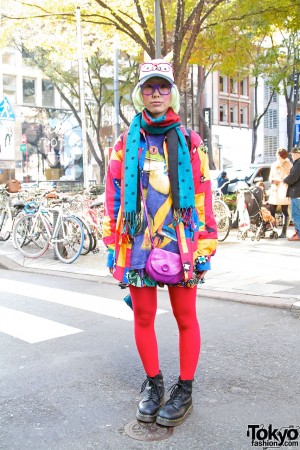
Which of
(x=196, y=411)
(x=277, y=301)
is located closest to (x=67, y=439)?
(x=196, y=411)

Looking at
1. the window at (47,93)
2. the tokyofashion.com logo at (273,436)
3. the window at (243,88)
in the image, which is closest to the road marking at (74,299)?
the tokyofashion.com logo at (273,436)

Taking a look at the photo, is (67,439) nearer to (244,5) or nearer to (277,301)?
(277,301)

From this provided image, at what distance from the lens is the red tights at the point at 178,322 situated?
3309 millimetres

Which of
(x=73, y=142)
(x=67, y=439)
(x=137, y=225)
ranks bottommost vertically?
(x=67, y=439)

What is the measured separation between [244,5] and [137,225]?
500 inches

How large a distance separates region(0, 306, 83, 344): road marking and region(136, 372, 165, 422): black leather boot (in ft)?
5.95

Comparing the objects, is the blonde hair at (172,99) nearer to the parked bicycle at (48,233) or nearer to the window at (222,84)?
the parked bicycle at (48,233)

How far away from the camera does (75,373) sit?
4.12 m

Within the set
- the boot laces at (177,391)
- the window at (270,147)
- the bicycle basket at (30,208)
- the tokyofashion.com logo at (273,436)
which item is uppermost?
the window at (270,147)

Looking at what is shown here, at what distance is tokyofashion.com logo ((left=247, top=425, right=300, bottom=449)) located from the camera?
2.97 metres

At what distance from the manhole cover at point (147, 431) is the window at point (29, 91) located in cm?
4235

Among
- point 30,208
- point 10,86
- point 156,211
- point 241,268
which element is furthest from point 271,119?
point 156,211

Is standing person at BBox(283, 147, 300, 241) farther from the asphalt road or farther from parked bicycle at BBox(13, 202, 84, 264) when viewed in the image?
the asphalt road

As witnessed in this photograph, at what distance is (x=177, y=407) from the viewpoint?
10.6ft
